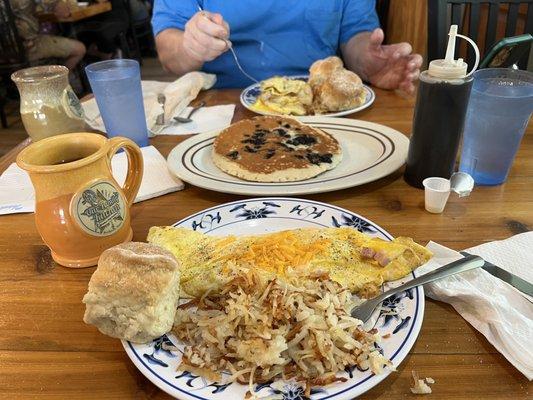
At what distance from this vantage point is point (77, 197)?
861mm

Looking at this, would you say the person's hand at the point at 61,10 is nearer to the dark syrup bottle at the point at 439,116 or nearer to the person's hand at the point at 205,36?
the person's hand at the point at 205,36

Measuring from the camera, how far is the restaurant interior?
0.68 metres

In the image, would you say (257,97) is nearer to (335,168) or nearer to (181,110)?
(181,110)

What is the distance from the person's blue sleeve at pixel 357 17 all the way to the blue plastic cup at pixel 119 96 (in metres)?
1.42

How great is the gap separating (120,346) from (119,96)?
0.93m

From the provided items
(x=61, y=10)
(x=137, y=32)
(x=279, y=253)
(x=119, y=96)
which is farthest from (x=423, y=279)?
(x=137, y=32)

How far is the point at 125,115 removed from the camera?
1449 mm

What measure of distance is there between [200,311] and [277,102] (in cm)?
122

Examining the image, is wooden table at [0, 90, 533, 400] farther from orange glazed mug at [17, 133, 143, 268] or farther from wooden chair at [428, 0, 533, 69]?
wooden chair at [428, 0, 533, 69]

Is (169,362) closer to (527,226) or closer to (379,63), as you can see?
(527,226)

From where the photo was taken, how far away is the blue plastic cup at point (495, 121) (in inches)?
43.4

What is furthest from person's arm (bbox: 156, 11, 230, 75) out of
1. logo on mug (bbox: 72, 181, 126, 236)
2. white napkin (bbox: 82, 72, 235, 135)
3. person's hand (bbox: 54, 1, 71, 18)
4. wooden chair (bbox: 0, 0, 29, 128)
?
person's hand (bbox: 54, 1, 71, 18)

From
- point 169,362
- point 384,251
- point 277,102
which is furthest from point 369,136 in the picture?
point 169,362

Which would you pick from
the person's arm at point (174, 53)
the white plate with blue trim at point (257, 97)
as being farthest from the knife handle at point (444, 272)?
the person's arm at point (174, 53)
